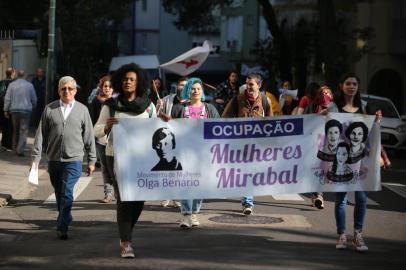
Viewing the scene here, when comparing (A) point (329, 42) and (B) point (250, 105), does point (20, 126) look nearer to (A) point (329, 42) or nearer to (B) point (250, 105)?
(B) point (250, 105)

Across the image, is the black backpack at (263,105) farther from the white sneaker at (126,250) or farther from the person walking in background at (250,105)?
the white sneaker at (126,250)

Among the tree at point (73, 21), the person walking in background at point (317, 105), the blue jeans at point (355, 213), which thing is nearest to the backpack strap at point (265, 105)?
the person walking in background at point (317, 105)

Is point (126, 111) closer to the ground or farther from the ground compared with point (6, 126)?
farther from the ground

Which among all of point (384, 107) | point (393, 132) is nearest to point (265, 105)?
point (393, 132)

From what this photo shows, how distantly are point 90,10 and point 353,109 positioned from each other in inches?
1061

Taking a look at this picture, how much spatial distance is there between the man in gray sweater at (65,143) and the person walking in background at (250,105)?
2.13 metres

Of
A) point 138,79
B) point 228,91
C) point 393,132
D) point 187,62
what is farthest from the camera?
point 393,132

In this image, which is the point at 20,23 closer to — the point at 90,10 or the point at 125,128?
the point at 90,10

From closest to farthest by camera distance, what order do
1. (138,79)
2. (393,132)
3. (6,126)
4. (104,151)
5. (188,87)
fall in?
1. (138,79)
2. (188,87)
3. (104,151)
4. (6,126)
5. (393,132)

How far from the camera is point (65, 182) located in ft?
30.2

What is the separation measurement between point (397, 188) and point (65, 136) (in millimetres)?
7728

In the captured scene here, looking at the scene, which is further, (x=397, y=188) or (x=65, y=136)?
(x=397, y=188)

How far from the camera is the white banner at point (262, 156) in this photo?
28.3 ft

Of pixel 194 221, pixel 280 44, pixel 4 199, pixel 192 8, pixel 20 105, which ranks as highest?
pixel 192 8
